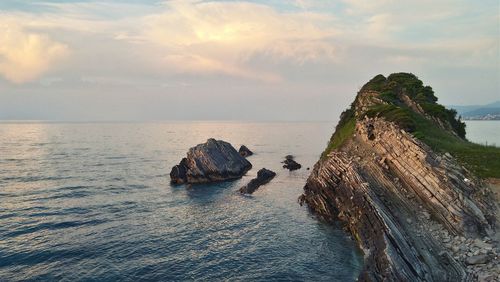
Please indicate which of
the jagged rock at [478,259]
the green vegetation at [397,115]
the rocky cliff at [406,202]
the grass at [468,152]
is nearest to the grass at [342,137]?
the rocky cliff at [406,202]

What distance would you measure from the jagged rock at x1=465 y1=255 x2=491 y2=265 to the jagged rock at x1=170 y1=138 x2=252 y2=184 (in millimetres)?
50038

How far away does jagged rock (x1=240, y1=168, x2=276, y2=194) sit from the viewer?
58.8m

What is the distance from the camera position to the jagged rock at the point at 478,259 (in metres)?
23.1

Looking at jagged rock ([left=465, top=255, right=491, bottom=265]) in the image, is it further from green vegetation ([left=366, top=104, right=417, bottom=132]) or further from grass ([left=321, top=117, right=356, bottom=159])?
grass ([left=321, top=117, right=356, bottom=159])

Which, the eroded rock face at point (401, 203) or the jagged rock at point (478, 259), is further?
the eroded rock face at point (401, 203)

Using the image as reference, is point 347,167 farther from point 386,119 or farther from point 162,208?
point 162,208

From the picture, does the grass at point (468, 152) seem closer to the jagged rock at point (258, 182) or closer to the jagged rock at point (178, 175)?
the jagged rock at point (258, 182)

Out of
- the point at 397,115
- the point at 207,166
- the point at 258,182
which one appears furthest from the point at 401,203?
the point at 207,166

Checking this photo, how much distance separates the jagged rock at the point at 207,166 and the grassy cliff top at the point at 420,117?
70.4ft

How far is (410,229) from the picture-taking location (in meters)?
28.0

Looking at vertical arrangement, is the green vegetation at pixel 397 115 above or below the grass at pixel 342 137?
above

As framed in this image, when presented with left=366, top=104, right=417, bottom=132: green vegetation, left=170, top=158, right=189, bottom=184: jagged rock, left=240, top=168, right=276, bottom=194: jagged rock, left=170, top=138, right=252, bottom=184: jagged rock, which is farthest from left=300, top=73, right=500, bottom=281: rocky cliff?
left=170, top=158, right=189, bottom=184: jagged rock

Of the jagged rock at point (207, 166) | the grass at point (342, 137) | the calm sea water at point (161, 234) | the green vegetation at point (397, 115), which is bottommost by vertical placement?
the calm sea water at point (161, 234)

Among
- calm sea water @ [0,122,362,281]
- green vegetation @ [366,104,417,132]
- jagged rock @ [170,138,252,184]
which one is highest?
green vegetation @ [366,104,417,132]
